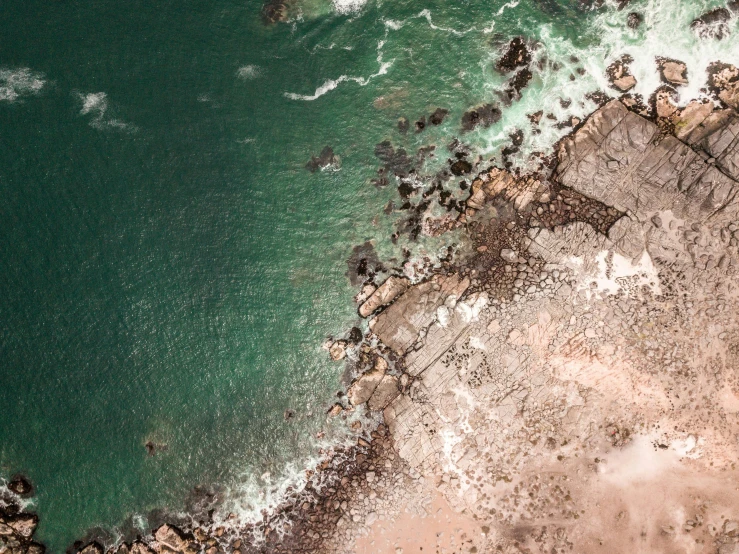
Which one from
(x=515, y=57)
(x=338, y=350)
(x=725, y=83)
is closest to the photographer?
(x=725, y=83)

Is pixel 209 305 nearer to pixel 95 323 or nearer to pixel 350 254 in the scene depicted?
pixel 95 323

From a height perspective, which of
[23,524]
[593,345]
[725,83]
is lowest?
[23,524]

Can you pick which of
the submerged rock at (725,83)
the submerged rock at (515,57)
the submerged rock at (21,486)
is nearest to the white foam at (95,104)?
the submerged rock at (21,486)

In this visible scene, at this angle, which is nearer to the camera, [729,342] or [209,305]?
[729,342]

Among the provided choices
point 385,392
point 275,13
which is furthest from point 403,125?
point 385,392

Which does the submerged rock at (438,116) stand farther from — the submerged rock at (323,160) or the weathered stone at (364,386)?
the weathered stone at (364,386)

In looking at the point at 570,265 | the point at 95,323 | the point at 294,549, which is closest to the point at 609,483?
the point at 570,265

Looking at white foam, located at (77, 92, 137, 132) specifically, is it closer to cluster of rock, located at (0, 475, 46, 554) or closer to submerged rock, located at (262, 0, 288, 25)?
submerged rock, located at (262, 0, 288, 25)

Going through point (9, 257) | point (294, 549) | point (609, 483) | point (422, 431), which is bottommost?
point (294, 549)

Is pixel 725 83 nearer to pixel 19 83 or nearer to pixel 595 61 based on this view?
pixel 595 61
